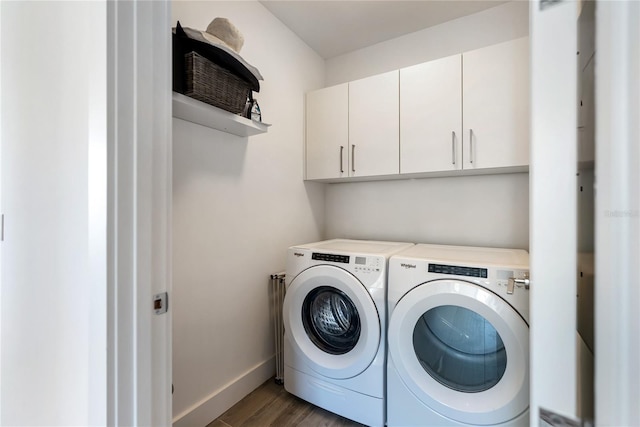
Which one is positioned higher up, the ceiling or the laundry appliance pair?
the ceiling

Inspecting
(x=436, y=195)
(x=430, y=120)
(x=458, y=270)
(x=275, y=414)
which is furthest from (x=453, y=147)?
(x=275, y=414)

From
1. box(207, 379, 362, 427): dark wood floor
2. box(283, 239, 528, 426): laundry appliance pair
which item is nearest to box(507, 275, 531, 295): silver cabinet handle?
box(283, 239, 528, 426): laundry appliance pair

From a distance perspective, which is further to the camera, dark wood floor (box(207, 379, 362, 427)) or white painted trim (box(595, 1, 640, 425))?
dark wood floor (box(207, 379, 362, 427))

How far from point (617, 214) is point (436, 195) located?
70.2 inches

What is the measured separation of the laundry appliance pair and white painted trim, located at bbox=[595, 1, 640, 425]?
901 millimetres

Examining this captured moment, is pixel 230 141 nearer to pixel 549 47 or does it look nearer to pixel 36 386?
pixel 36 386

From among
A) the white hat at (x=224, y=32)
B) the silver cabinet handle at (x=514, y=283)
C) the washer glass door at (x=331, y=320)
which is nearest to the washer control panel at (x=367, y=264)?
the washer glass door at (x=331, y=320)

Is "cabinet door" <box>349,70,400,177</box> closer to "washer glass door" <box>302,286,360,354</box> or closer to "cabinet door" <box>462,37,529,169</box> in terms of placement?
"cabinet door" <box>462,37,529,169</box>

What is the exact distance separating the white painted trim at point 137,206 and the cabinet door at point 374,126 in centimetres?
141

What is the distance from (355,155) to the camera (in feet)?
6.52

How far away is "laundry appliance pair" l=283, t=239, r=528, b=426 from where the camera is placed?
3.71 ft

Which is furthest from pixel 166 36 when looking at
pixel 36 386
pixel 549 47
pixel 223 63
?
pixel 36 386

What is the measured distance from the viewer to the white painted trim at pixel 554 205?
34 centimetres

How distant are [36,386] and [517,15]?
9.69 feet
